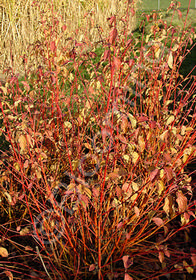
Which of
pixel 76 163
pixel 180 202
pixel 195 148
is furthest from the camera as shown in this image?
pixel 195 148

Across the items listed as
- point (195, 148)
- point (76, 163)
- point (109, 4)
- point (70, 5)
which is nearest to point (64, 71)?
point (76, 163)

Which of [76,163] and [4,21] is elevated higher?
[4,21]

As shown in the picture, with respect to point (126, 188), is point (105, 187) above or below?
below

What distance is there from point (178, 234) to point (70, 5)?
19.8ft

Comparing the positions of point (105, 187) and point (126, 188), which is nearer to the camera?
point (126, 188)

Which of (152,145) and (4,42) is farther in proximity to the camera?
(4,42)

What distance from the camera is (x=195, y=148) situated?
1543mm

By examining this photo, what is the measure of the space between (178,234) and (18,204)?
117 cm

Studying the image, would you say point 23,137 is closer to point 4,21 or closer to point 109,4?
point 4,21

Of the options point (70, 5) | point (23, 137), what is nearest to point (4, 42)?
point (70, 5)

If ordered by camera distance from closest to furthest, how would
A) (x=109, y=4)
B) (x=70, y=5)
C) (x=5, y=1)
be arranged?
(x=5, y=1), (x=70, y=5), (x=109, y=4)

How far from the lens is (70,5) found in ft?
22.0

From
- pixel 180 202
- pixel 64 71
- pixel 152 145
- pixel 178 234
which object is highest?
pixel 64 71

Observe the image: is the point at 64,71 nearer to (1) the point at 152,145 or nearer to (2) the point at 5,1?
(1) the point at 152,145
